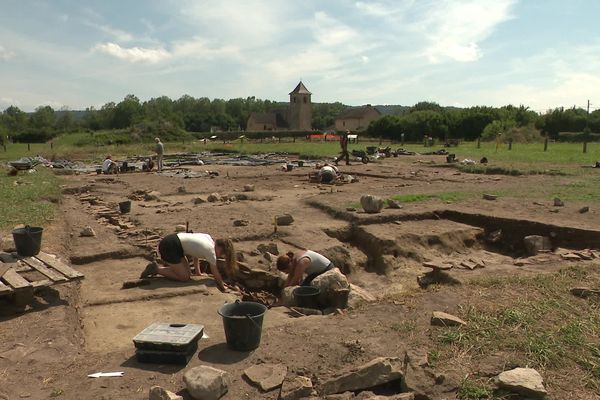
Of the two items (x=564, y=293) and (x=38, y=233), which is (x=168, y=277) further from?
(x=564, y=293)

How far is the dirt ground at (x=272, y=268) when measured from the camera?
4.22m

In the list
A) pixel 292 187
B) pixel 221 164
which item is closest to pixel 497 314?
pixel 292 187

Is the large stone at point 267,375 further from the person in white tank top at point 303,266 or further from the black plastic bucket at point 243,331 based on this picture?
the person in white tank top at point 303,266

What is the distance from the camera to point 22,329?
5.16m

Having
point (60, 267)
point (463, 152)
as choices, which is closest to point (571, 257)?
point (60, 267)

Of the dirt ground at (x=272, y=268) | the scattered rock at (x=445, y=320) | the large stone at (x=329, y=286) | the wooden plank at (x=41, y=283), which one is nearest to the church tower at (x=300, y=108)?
the dirt ground at (x=272, y=268)

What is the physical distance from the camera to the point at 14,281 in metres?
5.73

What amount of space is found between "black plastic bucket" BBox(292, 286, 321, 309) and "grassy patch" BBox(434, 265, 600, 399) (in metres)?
2.03

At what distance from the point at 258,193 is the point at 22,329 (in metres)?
10.7

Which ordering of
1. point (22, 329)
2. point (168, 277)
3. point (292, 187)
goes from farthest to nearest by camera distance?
1. point (292, 187)
2. point (168, 277)
3. point (22, 329)

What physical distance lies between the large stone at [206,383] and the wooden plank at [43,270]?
3.06 meters

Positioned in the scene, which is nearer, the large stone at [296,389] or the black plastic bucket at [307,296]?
the large stone at [296,389]

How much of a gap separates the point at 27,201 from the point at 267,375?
1071 centimetres

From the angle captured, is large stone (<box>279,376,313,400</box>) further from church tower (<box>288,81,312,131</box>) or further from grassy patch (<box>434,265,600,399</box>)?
church tower (<box>288,81,312,131</box>)
